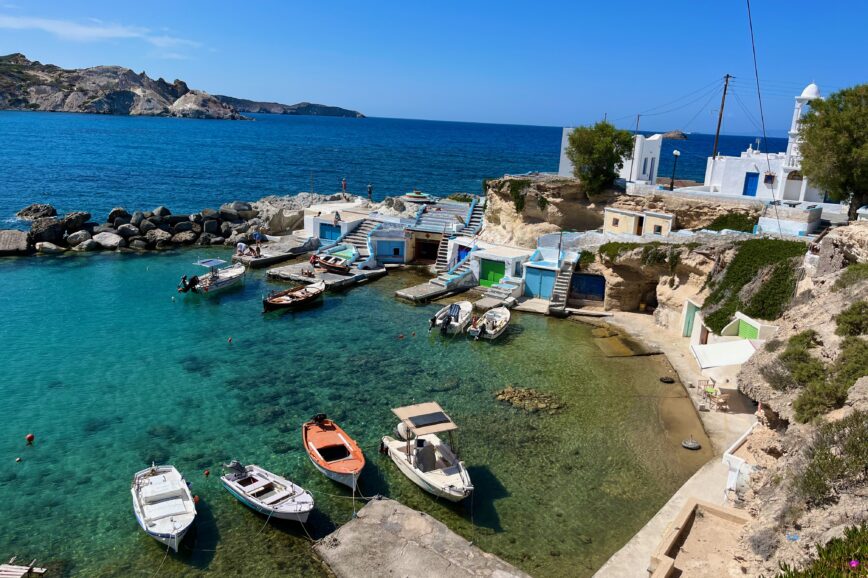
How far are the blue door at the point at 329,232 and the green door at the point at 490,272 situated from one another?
14.0 metres

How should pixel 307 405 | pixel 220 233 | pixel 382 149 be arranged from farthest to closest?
1. pixel 382 149
2. pixel 220 233
3. pixel 307 405

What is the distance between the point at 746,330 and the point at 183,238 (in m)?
43.2

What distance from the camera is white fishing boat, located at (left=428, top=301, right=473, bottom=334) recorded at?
31406 millimetres

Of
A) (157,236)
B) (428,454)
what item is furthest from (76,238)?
(428,454)

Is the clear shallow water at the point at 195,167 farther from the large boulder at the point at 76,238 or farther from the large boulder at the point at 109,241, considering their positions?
the large boulder at the point at 109,241

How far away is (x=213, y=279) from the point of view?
37406mm

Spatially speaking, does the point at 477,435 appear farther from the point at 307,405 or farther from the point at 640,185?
the point at 640,185

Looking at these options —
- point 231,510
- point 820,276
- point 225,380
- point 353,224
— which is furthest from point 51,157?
point 820,276

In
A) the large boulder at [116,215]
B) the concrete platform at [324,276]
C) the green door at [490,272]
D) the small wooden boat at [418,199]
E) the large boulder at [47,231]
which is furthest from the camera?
the small wooden boat at [418,199]

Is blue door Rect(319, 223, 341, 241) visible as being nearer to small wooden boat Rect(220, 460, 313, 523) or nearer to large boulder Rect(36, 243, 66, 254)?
large boulder Rect(36, 243, 66, 254)

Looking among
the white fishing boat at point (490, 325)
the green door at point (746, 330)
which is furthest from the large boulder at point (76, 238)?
the green door at point (746, 330)

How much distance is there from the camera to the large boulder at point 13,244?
43.3 m

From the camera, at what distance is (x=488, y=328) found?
30.9 metres

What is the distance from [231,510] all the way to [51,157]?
353ft
